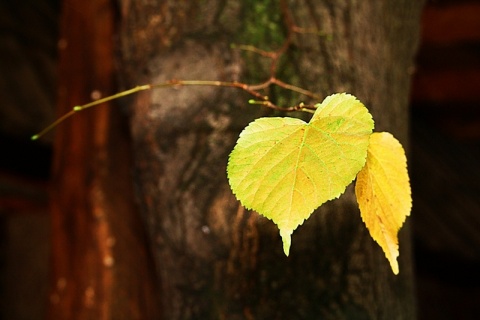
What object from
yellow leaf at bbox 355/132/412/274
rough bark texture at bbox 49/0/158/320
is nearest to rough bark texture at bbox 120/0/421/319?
yellow leaf at bbox 355/132/412/274

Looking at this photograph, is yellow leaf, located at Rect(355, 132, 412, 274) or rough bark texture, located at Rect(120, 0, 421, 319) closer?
yellow leaf, located at Rect(355, 132, 412, 274)

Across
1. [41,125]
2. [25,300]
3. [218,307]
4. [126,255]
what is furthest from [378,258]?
[25,300]

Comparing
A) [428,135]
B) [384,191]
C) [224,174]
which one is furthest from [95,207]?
[428,135]

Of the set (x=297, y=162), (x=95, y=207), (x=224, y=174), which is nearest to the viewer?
(x=297, y=162)

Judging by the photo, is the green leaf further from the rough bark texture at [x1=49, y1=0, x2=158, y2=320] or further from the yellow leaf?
the rough bark texture at [x1=49, y1=0, x2=158, y2=320]

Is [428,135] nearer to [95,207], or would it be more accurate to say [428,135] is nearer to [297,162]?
[95,207]

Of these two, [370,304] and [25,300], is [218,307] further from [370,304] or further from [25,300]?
[25,300]
